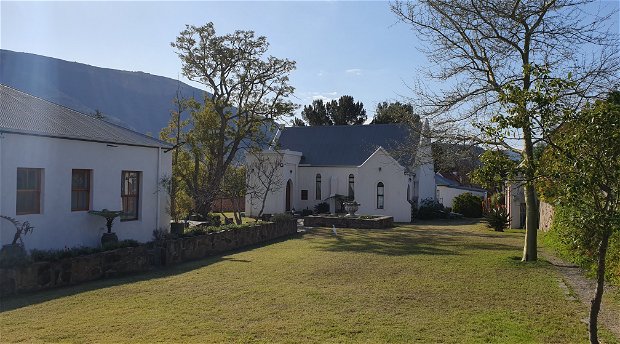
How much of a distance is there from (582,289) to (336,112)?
53293 millimetres

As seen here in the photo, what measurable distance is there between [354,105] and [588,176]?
5834cm

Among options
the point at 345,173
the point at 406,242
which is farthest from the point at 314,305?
the point at 345,173

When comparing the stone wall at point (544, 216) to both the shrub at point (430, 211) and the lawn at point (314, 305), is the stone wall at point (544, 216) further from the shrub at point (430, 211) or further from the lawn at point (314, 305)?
the shrub at point (430, 211)

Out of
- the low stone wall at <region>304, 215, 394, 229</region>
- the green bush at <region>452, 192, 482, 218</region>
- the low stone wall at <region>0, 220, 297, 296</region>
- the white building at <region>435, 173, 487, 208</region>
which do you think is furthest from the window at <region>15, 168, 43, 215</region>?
the white building at <region>435, 173, 487, 208</region>

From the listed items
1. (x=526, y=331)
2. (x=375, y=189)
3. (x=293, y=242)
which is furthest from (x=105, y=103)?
(x=526, y=331)

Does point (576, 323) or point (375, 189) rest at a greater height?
point (375, 189)

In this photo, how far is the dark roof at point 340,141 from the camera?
39375 mm

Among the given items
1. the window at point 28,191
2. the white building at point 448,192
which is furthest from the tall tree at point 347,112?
the window at point 28,191

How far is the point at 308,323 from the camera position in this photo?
7875 mm

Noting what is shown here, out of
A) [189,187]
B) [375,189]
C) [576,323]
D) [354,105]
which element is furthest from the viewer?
[354,105]

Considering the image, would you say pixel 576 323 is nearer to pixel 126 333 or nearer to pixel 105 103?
pixel 126 333

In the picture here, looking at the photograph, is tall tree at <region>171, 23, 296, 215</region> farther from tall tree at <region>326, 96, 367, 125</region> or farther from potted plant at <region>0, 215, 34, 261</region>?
tall tree at <region>326, 96, 367, 125</region>

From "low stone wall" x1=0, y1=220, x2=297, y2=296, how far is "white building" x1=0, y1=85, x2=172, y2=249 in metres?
2.09

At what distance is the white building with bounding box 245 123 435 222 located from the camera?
34750 mm
